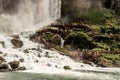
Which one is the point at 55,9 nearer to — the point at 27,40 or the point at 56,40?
the point at 56,40

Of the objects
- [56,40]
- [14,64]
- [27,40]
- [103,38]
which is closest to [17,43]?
[27,40]

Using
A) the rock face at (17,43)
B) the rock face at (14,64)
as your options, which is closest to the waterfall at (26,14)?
the rock face at (17,43)

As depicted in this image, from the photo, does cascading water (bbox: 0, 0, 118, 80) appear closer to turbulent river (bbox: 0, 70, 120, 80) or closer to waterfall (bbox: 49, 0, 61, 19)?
waterfall (bbox: 49, 0, 61, 19)

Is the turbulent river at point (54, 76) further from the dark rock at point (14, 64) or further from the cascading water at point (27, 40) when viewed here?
the dark rock at point (14, 64)

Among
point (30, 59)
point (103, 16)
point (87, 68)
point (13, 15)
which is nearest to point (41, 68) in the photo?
point (30, 59)

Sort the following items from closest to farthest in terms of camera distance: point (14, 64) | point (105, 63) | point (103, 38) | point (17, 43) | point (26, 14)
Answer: point (14, 64) < point (105, 63) < point (17, 43) < point (103, 38) < point (26, 14)

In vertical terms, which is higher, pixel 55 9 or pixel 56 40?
pixel 55 9

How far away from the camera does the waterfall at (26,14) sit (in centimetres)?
8678

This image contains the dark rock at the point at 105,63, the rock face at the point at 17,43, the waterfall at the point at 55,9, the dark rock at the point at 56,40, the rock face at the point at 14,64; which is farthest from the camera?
the waterfall at the point at 55,9

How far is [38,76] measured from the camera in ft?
161

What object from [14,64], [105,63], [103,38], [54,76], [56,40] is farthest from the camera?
[103,38]

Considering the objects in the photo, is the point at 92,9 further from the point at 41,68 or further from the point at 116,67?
the point at 41,68

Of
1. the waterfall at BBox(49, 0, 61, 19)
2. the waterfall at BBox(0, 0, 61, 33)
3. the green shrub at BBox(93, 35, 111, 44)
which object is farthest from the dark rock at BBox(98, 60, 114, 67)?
the waterfall at BBox(49, 0, 61, 19)

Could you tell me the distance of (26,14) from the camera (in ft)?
309
